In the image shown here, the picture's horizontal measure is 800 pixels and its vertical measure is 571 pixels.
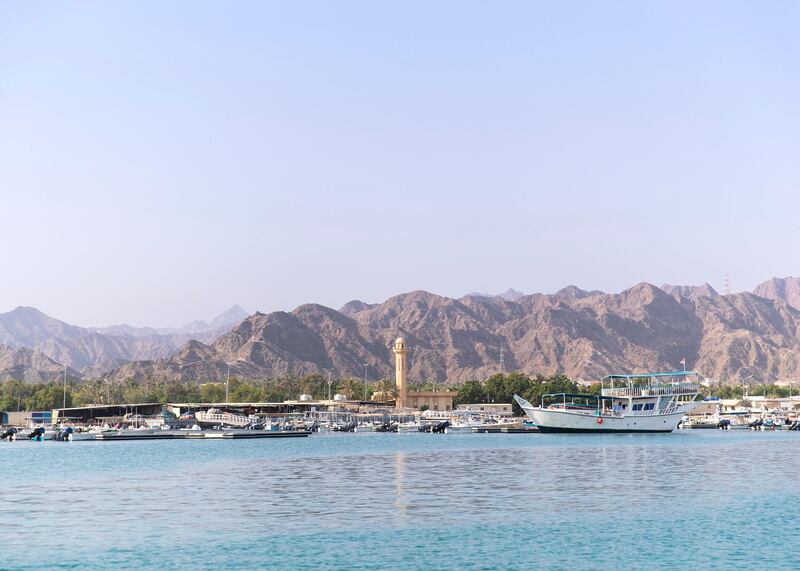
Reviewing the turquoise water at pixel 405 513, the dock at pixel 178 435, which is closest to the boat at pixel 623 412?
the dock at pixel 178 435

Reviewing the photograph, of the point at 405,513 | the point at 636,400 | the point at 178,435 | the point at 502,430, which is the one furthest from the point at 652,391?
the point at 405,513

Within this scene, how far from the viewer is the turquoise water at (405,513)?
148 ft

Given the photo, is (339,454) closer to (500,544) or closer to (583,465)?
(583,465)

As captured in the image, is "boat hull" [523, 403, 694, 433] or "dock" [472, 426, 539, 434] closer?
"boat hull" [523, 403, 694, 433]

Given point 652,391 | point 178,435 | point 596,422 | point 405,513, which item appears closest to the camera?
point 405,513

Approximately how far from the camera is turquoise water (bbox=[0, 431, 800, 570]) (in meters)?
45.0

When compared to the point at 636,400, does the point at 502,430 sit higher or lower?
lower

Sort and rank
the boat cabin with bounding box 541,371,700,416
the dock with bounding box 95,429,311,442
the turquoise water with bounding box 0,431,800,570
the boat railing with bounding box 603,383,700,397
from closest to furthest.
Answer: the turquoise water with bounding box 0,431,800,570, the dock with bounding box 95,429,311,442, the boat cabin with bounding box 541,371,700,416, the boat railing with bounding box 603,383,700,397

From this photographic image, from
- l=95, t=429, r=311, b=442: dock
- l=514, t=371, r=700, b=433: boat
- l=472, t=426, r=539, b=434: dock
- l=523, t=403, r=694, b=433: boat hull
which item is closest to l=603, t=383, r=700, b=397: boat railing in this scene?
l=514, t=371, r=700, b=433: boat

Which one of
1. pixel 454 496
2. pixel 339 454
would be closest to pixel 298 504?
pixel 454 496

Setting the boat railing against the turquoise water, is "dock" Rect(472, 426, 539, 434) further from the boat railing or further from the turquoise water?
the turquoise water

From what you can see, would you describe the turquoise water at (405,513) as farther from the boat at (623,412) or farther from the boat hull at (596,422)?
the boat at (623,412)

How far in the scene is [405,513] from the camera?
190 ft

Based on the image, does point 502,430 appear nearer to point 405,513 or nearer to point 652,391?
point 652,391
